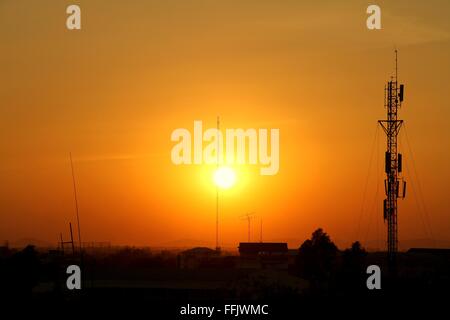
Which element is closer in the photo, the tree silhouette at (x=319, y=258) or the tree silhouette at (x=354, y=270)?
the tree silhouette at (x=354, y=270)

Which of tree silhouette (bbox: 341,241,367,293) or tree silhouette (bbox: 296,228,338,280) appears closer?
tree silhouette (bbox: 341,241,367,293)

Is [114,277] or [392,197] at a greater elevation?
[392,197]

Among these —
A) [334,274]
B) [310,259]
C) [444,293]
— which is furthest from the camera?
[310,259]

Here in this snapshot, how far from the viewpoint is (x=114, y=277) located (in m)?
87.2

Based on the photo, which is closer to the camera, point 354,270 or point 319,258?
point 354,270

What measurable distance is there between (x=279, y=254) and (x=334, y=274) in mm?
47217

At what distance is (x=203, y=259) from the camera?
128 m
